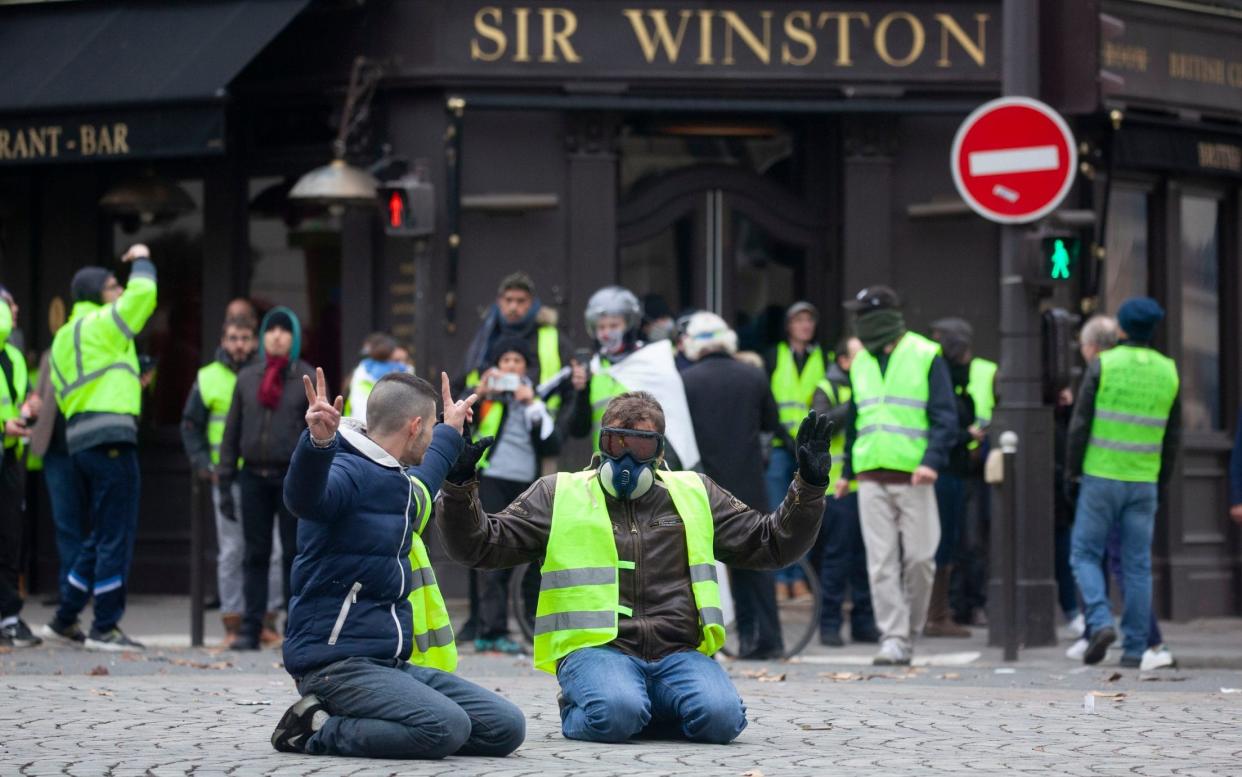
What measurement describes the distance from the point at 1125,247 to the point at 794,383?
9.39ft

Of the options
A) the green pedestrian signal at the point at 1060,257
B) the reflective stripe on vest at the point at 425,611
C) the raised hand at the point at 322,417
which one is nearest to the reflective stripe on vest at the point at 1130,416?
the green pedestrian signal at the point at 1060,257

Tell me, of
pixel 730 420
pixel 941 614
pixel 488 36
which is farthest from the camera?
pixel 488 36

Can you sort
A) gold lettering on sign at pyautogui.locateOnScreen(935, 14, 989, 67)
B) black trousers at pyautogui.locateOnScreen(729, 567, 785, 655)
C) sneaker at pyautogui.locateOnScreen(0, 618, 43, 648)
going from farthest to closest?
gold lettering on sign at pyautogui.locateOnScreen(935, 14, 989, 67) < sneaker at pyautogui.locateOnScreen(0, 618, 43, 648) < black trousers at pyautogui.locateOnScreen(729, 567, 785, 655)

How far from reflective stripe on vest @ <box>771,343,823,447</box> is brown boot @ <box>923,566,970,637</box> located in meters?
1.92

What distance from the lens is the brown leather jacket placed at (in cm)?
823

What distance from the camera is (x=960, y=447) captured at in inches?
564

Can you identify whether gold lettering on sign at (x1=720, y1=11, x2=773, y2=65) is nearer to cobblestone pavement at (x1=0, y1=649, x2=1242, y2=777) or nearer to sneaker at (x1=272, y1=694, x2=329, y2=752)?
cobblestone pavement at (x1=0, y1=649, x2=1242, y2=777)

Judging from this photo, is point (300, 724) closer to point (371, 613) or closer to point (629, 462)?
point (371, 613)

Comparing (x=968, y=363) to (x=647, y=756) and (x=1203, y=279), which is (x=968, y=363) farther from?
(x=647, y=756)

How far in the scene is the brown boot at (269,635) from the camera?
1326cm

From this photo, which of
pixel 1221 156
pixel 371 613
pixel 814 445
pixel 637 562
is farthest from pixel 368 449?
pixel 1221 156

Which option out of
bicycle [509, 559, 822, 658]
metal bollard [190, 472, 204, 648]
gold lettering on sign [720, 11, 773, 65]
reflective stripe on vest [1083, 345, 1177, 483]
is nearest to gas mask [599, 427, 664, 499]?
bicycle [509, 559, 822, 658]

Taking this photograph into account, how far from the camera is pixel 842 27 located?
51.8ft

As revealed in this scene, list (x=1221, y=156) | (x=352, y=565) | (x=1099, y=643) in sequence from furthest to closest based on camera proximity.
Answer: (x=1221, y=156), (x=1099, y=643), (x=352, y=565)
